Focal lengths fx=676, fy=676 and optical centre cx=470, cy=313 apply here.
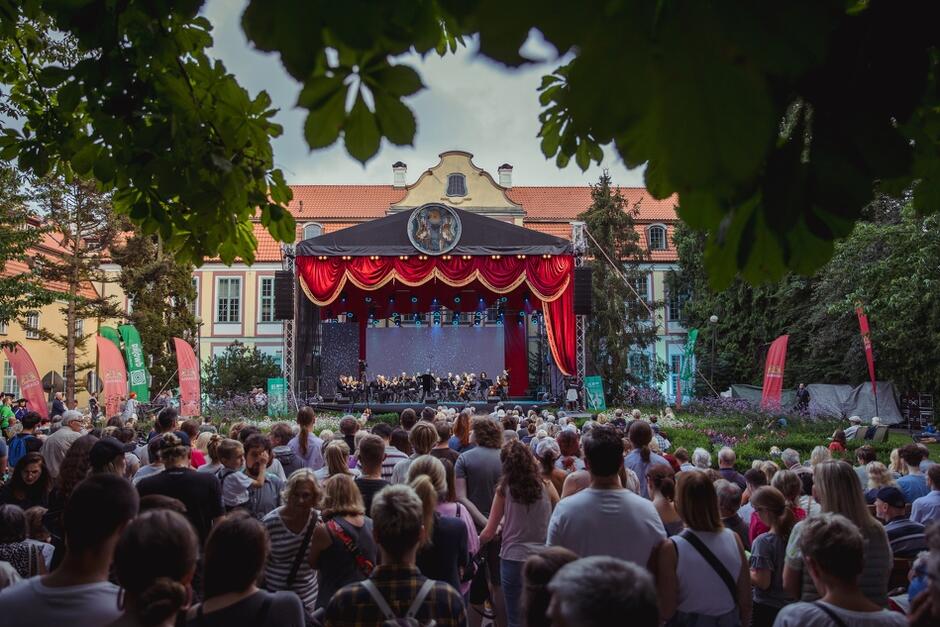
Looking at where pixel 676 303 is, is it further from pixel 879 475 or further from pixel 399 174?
pixel 879 475

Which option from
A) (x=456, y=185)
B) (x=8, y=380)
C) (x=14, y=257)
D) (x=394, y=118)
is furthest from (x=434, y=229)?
(x=8, y=380)

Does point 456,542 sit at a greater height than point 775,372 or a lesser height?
lesser

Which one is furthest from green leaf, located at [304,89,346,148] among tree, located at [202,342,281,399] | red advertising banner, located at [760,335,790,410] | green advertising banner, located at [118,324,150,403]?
tree, located at [202,342,281,399]

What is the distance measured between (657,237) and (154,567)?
37221 millimetres

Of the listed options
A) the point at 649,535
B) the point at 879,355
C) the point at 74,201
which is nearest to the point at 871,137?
the point at 649,535

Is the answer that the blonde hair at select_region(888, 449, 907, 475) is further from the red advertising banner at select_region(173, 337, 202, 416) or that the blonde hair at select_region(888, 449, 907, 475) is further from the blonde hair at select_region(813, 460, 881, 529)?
the red advertising banner at select_region(173, 337, 202, 416)

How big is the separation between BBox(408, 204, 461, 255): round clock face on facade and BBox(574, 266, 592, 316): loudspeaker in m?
3.72

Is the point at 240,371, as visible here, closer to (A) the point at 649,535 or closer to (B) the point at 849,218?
(A) the point at 649,535

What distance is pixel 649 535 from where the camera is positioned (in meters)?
2.98

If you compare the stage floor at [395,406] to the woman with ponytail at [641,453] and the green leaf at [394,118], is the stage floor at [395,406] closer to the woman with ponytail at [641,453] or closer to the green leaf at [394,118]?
the woman with ponytail at [641,453]

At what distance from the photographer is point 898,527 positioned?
3.86m

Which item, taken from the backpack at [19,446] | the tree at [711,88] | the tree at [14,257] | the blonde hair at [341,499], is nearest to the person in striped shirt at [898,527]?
the tree at [711,88]

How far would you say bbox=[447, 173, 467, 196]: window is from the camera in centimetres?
3306

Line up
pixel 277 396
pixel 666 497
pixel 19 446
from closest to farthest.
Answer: pixel 666 497
pixel 19 446
pixel 277 396
